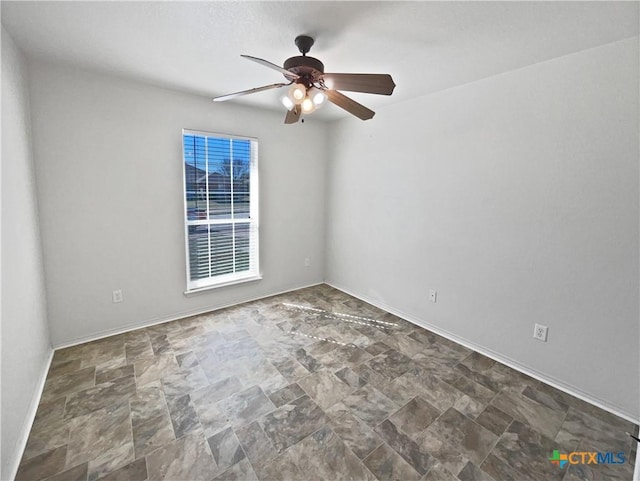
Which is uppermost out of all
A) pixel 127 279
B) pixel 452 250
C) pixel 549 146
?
pixel 549 146

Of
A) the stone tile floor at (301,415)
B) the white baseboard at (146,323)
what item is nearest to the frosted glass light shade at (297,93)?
the stone tile floor at (301,415)

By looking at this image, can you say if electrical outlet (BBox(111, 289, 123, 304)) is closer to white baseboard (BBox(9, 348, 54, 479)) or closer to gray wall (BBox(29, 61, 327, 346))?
gray wall (BBox(29, 61, 327, 346))

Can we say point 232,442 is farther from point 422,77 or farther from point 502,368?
point 422,77

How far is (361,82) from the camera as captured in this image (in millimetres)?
1771

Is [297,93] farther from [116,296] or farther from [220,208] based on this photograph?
[116,296]

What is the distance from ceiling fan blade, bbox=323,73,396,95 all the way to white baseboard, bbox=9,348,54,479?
272 centimetres

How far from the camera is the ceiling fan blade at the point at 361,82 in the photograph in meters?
1.70

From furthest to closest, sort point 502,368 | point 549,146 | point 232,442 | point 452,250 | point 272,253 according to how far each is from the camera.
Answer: point 272,253, point 452,250, point 502,368, point 549,146, point 232,442

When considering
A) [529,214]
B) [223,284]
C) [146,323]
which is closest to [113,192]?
[146,323]

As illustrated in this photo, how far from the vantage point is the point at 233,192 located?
354cm

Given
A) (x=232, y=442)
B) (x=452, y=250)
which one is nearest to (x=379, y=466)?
(x=232, y=442)

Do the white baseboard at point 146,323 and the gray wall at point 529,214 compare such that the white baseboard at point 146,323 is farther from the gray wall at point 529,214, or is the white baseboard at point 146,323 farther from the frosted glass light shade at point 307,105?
the frosted glass light shade at point 307,105

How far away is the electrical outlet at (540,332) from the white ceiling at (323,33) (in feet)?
6.57

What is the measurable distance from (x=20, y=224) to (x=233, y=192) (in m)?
1.92
